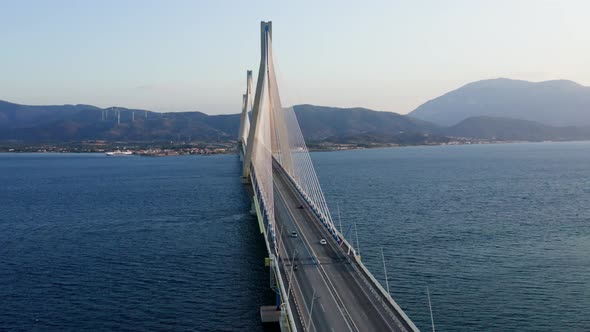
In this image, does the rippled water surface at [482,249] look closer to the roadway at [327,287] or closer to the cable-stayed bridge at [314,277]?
the cable-stayed bridge at [314,277]

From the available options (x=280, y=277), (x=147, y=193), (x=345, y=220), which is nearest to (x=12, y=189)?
(x=147, y=193)

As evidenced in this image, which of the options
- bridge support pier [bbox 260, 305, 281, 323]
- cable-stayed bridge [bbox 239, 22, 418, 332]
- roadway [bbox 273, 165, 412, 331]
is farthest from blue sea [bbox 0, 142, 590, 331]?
roadway [bbox 273, 165, 412, 331]

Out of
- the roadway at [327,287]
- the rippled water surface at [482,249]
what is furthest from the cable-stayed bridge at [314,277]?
the rippled water surface at [482,249]

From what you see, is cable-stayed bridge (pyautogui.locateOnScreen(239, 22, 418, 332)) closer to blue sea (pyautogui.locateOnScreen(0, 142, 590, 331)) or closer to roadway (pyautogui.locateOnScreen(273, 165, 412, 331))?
roadway (pyautogui.locateOnScreen(273, 165, 412, 331))

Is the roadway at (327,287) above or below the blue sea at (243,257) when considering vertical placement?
above

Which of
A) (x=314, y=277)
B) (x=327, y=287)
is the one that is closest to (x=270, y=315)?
(x=314, y=277)

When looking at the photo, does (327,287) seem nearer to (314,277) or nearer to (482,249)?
(314,277)

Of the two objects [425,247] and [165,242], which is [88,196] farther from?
[425,247]
